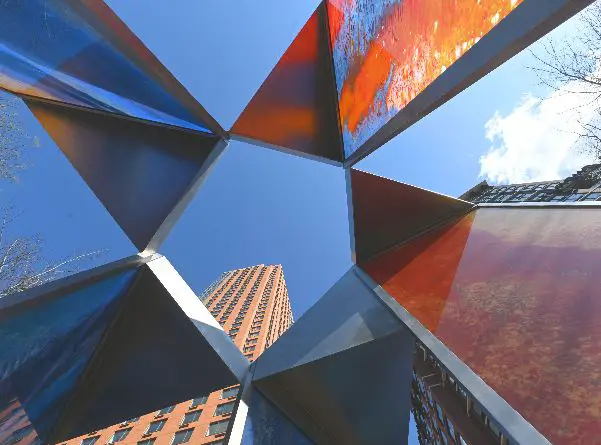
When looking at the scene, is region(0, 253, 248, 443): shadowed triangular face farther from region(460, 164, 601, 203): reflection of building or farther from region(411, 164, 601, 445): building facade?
region(460, 164, 601, 203): reflection of building

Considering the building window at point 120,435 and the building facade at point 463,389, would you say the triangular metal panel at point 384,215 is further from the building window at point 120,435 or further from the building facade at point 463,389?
the building window at point 120,435

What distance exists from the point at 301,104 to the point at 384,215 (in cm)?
248

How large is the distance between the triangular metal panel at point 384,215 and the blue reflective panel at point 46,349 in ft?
10.1

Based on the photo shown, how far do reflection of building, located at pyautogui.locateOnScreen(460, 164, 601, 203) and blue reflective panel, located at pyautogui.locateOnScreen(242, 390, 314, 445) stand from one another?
29269mm

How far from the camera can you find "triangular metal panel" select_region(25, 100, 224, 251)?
15.2ft

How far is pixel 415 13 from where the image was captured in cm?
271

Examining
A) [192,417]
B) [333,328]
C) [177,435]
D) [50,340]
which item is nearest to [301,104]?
[333,328]

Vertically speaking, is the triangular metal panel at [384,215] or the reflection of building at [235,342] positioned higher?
the triangular metal panel at [384,215]

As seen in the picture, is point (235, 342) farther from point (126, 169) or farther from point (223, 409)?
point (126, 169)

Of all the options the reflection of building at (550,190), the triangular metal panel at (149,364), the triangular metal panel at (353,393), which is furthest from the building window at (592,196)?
the triangular metal panel at (149,364)

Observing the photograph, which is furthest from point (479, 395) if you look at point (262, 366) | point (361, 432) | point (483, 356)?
point (361, 432)

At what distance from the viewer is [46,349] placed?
339 cm

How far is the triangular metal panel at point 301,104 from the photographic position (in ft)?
18.1

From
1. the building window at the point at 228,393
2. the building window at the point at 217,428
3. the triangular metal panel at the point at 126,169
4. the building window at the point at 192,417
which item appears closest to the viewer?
the triangular metal panel at the point at 126,169
